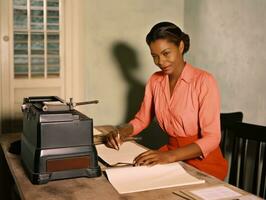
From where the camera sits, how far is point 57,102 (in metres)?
1.86

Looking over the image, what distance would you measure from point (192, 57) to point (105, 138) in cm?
121

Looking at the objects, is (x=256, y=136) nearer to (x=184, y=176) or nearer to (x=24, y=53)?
(x=184, y=176)

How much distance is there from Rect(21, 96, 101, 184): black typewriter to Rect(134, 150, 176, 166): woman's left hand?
0.19 m

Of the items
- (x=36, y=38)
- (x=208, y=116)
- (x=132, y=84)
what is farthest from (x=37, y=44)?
(x=208, y=116)

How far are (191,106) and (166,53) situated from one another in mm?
307

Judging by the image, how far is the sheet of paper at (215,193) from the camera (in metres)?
1.42

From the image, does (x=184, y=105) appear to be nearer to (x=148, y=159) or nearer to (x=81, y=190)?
(x=148, y=159)

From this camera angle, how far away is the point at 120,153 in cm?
199

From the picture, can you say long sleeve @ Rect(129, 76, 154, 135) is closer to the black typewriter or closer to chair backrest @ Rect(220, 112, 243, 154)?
chair backrest @ Rect(220, 112, 243, 154)

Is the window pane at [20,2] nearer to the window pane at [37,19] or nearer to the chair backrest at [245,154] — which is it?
the window pane at [37,19]

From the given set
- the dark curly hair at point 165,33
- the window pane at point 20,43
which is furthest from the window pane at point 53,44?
the dark curly hair at point 165,33

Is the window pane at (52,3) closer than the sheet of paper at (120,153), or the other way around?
the sheet of paper at (120,153)

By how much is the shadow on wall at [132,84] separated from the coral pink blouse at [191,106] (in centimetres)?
66

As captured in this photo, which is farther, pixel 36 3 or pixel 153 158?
pixel 36 3
